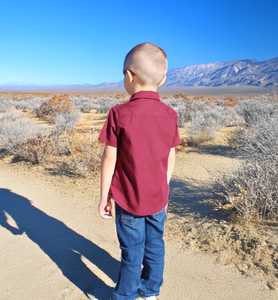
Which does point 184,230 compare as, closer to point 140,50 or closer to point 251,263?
point 251,263

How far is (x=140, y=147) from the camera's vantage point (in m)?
1.61

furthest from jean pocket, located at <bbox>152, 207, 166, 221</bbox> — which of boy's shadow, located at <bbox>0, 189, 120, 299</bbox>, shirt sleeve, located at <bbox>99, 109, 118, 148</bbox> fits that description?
boy's shadow, located at <bbox>0, 189, 120, 299</bbox>

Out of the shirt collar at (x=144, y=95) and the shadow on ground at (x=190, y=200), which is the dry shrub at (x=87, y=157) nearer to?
the shadow on ground at (x=190, y=200)

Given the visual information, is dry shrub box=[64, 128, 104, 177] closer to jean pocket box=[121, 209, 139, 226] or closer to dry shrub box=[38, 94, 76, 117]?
jean pocket box=[121, 209, 139, 226]

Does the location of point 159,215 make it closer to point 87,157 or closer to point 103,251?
point 103,251

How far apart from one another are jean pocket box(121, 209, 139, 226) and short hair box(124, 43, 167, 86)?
0.84m

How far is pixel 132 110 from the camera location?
61.6 inches

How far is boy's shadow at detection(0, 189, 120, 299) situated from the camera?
7.73 feet

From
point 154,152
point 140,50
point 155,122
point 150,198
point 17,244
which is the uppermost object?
point 140,50

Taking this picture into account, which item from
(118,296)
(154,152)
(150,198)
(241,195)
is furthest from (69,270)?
(241,195)

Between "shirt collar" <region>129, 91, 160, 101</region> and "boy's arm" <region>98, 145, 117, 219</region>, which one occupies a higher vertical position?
"shirt collar" <region>129, 91, 160, 101</region>

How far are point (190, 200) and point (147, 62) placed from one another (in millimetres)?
2980

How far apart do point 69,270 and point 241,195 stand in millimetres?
2061

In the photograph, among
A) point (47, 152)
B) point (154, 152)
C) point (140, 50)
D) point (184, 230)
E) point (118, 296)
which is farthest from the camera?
point (47, 152)
